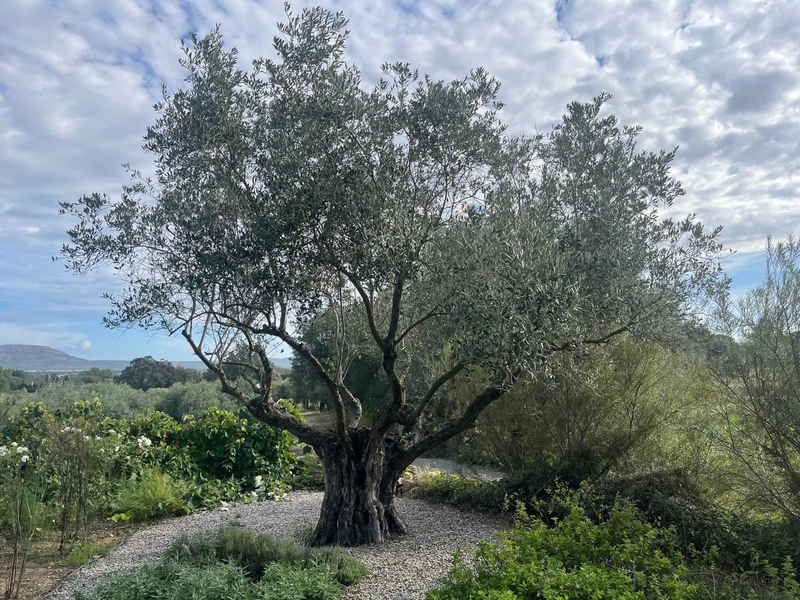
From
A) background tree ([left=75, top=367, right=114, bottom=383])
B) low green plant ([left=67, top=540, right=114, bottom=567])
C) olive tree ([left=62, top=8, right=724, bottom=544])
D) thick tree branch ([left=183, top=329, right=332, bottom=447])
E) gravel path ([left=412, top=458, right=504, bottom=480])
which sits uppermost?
olive tree ([left=62, top=8, right=724, bottom=544])

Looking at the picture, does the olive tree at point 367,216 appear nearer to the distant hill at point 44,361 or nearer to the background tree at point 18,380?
the distant hill at point 44,361

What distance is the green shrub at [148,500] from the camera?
8414 millimetres

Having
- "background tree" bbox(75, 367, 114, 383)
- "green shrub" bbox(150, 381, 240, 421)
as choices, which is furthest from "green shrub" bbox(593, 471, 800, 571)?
"background tree" bbox(75, 367, 114, 383)

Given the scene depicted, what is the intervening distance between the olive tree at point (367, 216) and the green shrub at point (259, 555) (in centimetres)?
106

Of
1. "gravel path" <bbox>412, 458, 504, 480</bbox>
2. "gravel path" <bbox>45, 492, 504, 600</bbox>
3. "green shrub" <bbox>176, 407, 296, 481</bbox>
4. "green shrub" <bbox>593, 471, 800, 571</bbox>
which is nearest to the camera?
"gravel path" <bbox>45, 492, 504, 600</bbox>

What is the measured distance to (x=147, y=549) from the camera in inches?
267

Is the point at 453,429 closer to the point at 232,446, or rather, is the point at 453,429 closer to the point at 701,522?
the point at 701,522

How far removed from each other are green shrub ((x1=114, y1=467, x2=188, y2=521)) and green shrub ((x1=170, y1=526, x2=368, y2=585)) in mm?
3012

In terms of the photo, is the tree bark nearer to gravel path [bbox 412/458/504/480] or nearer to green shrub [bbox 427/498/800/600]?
green shrub [bbox 427/498/800/600]

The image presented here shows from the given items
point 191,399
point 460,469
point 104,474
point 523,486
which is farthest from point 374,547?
point 191,399

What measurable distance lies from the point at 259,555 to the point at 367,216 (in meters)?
3.31

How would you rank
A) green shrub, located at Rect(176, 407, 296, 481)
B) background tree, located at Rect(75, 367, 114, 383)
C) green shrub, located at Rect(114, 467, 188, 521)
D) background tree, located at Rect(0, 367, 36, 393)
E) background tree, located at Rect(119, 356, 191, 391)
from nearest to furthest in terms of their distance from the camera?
green shrub, located at Rect(114, 467, 188, 521) < green shrub, located at Rect(176, 407, 296, 481) < background tree, located at Rect(0, 367, 36, 393) < background tree, located at Rect(75, 367, 114, 383) < background tree, located at Rect(119, 356, 191, 391)

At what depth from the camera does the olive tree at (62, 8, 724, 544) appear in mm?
5141

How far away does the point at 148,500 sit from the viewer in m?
8.54
